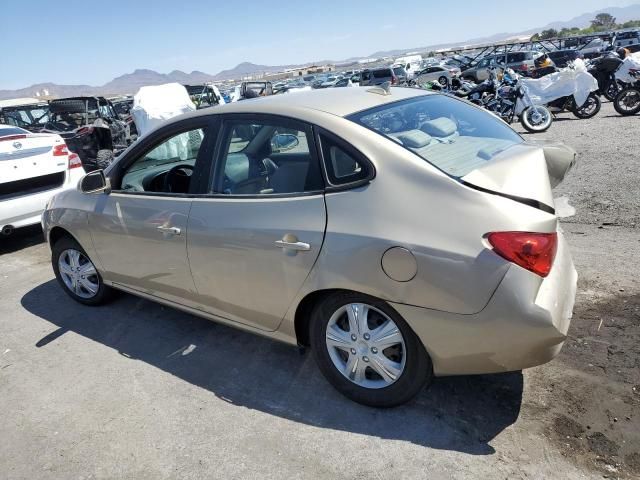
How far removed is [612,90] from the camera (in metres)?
13.3

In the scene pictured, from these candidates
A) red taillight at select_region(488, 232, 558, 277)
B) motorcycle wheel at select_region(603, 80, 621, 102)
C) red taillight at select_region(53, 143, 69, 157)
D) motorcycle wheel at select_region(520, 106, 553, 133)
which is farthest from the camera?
motorcycle wheel at select_region(603, 80, 621, 102)

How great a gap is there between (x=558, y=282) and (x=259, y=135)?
1.86 meters

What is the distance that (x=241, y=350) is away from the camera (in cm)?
343

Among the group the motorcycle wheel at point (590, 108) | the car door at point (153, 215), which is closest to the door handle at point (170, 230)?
the car door at point (153, 215)

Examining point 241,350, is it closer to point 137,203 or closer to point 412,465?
point 137,203

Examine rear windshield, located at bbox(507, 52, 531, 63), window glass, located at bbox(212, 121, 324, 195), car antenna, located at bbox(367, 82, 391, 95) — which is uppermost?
car antenna, located at bbox(367, 82, 391, 95)

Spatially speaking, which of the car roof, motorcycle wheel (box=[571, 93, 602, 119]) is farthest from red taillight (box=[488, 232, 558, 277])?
motorcycle wheel (box=[571, 93, 602, 119])

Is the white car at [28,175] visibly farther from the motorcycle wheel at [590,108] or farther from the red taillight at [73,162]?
the motorcycle wheel at [590,108]

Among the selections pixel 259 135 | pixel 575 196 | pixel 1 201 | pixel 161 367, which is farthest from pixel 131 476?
pixel 575 196

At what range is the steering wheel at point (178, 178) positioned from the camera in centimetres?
334

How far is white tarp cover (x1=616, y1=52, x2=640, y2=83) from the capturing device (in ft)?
39.5

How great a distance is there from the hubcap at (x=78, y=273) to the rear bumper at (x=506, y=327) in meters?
2.96

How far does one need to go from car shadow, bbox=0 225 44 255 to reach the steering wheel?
376cm

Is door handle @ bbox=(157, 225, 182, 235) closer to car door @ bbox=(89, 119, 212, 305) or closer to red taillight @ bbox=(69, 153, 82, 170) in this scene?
car door @ bbox=(89, 119, 212, 305)
